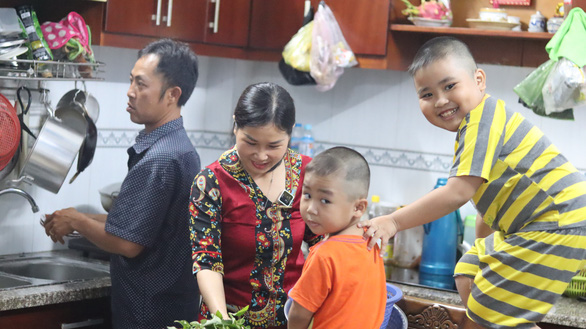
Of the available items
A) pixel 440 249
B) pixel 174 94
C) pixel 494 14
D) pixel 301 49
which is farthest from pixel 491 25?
pixel 174 94

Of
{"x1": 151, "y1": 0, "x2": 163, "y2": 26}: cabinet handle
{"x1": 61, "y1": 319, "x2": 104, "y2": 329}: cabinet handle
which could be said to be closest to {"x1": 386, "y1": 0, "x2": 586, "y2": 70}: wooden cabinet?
{"x1": 151, "y1": 0, "x2": 163, "y2": 26}: cabinet handle

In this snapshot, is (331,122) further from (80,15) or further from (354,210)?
(354,210)

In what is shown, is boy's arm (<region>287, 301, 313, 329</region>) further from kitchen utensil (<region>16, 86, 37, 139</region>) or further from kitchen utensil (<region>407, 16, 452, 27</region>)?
kitchen utensil (<region>407, 16, 452, 27</region>)

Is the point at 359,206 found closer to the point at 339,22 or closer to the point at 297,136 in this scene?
the point at 339,22

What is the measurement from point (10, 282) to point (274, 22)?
4.71 ft

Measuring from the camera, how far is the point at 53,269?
9.21ft

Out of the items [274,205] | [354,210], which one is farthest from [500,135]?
[274,205]

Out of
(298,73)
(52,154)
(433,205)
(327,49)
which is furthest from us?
(298,73)

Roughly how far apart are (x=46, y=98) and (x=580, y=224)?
1.78m

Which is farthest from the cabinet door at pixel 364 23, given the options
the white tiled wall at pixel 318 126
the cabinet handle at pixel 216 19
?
the cabinet handle at pixel 216 19

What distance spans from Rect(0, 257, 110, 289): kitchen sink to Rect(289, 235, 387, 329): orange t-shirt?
4.15 feet

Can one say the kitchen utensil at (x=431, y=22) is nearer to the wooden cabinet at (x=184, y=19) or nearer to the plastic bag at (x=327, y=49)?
the plastic bag at (x=327, y=49)

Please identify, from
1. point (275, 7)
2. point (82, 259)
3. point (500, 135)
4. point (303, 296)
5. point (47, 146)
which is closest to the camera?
point (303, 296)

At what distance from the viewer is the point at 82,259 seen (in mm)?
2900
